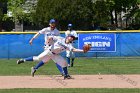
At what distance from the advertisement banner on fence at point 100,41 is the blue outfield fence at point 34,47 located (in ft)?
0.79

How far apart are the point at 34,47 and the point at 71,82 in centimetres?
1491

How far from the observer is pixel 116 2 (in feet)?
220

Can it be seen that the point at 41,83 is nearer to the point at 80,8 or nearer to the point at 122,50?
the point at 122,50

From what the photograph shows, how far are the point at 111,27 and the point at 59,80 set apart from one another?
169 ft

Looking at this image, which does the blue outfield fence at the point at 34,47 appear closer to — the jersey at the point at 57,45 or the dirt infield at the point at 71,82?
the dirt infield at the point at 71,82

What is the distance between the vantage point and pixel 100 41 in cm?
2898

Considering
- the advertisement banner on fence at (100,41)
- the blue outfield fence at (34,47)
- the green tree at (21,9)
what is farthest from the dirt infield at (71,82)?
the green tree at (21,9)

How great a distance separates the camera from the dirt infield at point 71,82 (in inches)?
519

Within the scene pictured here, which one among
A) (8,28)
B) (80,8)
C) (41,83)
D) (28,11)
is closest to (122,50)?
(41,83)

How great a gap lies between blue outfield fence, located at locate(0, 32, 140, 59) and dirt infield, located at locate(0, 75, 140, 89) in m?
13.1
